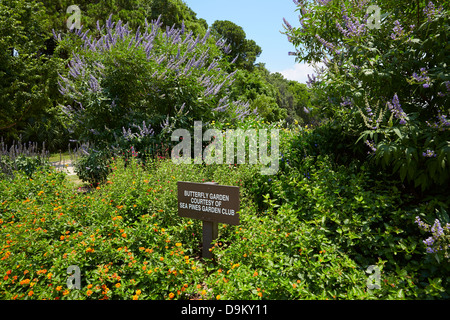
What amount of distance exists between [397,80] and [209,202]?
2603 millimetres

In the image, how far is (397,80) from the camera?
3.51m

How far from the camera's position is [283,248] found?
320 cm

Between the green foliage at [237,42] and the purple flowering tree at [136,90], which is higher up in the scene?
the green foliage at [237,42]

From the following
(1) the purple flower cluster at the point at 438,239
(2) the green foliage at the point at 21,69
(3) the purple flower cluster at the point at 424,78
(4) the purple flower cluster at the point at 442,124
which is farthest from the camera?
(2) the green foliage at the point at 21,69

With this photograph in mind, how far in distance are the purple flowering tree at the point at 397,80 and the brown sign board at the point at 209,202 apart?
1.61 meters

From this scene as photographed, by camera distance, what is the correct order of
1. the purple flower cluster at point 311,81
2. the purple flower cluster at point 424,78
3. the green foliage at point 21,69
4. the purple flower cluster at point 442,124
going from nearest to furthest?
the purple flower cluster at point 442,124 < the purple flower cluster at point 424,78 < the purple flower cluster at point 311,81 < the green foliage at point 21,69

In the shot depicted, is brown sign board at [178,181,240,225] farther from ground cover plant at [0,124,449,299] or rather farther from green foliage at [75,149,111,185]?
green foliage at [75,149,111,185]

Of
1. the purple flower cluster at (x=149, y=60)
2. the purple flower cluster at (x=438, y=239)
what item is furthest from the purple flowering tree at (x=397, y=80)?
the purple flower cluster at (x=149, y=60)

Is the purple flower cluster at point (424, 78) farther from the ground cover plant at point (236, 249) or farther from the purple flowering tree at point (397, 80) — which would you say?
the ground cover plant at point (236, 249)

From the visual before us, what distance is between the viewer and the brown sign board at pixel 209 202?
3424 millimetres

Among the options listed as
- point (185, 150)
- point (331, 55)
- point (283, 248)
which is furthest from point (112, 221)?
point (331, 55)

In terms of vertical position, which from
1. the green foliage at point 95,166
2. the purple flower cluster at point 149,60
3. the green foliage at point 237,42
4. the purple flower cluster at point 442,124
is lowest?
the purple flower cluster at point 442,124

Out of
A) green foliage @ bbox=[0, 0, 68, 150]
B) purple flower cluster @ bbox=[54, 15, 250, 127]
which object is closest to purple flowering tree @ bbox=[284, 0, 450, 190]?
purple flower cluster @ bbox=[54, 15, 250, 127]

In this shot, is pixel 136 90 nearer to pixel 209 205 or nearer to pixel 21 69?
pixel 209 205
